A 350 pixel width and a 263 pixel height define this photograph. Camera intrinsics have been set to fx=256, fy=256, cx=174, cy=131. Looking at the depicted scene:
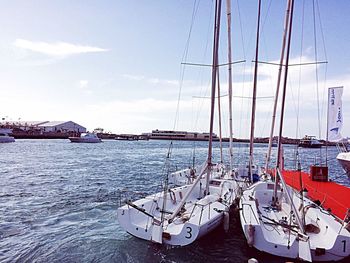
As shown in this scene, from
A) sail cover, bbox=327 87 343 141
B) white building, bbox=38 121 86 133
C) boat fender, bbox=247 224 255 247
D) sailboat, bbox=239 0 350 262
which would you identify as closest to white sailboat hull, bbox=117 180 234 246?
sailboat, bbox=239 0 350 262

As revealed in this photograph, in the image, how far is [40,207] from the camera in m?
16.0

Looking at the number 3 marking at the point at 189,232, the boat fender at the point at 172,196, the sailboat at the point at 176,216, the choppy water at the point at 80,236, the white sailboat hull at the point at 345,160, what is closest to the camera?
the number 3 marking at the point at 189,232

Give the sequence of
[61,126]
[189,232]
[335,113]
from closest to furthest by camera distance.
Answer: [189,232], [335,113], [61,126]

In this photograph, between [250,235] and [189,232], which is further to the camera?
[189,232]

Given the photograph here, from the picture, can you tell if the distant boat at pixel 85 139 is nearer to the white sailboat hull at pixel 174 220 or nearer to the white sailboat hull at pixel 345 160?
the white sailboat hull at pixel 174 220

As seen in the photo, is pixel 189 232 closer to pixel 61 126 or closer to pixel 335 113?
pixel 335 113

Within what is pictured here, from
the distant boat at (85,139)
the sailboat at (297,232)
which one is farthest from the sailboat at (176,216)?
the distant boat at (85,139)

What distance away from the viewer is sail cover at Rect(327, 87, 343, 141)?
1870 centimetres

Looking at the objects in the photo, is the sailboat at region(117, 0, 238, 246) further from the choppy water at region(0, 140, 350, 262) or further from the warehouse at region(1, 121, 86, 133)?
the warehouse at region(1, 121, 86, 133)

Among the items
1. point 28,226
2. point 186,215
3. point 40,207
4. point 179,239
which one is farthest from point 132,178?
point 179,239

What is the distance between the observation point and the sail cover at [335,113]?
61.4 feet

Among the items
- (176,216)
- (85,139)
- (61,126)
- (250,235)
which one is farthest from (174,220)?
(61,126)

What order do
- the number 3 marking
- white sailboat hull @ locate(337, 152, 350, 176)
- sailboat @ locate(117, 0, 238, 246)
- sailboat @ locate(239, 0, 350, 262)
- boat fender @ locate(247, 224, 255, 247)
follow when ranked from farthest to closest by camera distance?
white sailboat hull @ locate(337, 152, 350, 176), sailboat @ locate(117, 0, 238, 246), the number 3 marking, boat fender @ locate(247, 224, 255, 247), sailboat @ locate(239, 0, 350, 262)

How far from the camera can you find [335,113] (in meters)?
18.9
